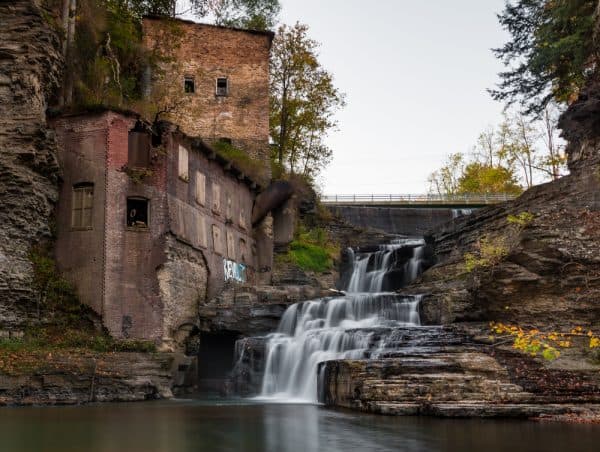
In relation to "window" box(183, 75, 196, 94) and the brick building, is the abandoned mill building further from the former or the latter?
"window" box(183, 75, 196, 94)

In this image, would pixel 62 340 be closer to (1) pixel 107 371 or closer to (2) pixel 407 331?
(1) pixel 107 371

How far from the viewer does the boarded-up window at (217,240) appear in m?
Answer: 33.2

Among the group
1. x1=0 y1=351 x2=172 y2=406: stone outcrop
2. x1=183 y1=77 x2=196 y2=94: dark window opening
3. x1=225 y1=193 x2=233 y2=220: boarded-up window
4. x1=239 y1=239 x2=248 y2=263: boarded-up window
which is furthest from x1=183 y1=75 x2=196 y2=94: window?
x1=0 y1=351 x2=172 y2=406: stone outcrop

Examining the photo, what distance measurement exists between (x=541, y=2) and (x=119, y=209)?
28.0m

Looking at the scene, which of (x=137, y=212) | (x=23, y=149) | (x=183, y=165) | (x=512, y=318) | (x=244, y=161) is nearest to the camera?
(x=512, y=318)

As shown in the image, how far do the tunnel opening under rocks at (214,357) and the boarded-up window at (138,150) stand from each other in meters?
7.60

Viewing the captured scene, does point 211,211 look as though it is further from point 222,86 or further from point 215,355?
point 222,86

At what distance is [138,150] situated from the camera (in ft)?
93.2

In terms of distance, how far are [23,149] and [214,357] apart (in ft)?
37.7

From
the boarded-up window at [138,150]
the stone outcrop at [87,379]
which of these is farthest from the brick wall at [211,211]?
the stone outcrop at [87,379]

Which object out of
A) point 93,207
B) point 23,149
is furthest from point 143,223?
point 23,149

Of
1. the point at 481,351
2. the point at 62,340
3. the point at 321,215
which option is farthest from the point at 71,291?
the point at 321,215

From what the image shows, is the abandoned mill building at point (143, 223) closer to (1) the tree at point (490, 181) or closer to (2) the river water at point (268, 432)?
(2) the river water at point (268, 432)

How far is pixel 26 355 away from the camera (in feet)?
75.3
